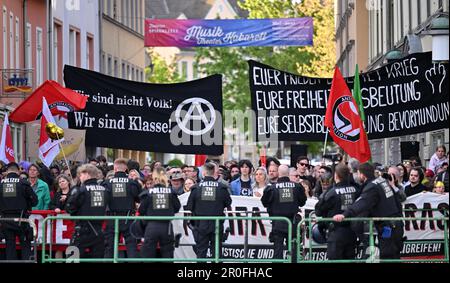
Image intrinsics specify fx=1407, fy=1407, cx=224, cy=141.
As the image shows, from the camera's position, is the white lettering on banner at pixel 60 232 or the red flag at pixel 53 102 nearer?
the white lettering on banner at pixel 60 232

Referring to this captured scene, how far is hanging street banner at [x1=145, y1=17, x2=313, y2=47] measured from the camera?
51094 mm

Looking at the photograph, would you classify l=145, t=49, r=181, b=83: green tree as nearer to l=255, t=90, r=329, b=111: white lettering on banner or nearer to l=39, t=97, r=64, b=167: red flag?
l=39, t=97, r=64, b=167: red flag

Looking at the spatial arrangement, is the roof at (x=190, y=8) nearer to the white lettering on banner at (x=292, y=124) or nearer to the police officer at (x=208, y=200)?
the white lettering on banner at (x=292, y=124)

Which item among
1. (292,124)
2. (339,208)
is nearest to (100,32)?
(292,124)

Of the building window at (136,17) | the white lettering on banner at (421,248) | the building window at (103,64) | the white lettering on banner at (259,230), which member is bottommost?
the white lettering on banner at (421,248)

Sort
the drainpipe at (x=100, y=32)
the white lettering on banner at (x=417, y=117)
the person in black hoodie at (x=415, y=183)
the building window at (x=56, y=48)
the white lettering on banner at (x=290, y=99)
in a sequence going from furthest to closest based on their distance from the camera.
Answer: the drainpipe at (x=100, y=32), the building window at (x=56, y=48), the white lettering on banner at (x=290, y=99), the white lettering on banner at (x=417, y=117), the person in black hoodie at (x=415, y=183)

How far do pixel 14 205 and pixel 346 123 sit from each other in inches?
207

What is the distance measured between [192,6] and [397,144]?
11051 cm

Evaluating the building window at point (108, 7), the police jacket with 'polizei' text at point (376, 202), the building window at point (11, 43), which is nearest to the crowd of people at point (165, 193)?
the police jacket with 'polizei' text at point (376, 202)

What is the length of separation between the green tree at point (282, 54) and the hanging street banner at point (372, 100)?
4142 cm

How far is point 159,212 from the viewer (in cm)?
1980

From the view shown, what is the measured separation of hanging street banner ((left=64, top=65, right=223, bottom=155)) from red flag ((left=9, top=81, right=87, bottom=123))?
0.18 meters

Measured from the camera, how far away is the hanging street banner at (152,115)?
2412 cm
